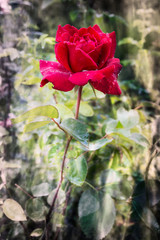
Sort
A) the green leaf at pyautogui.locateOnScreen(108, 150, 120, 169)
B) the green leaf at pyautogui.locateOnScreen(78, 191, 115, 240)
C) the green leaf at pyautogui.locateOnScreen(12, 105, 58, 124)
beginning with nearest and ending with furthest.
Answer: the green leaf at pyautogui.locateOnScreen(12, 105, 58, 124), the green leaf at pyautogui.locateOnScreen(78, 191, 115, 240), the green leaf at pyautogui.locateOnScreen(108, 150, 120, 169)

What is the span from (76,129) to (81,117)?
256 mm

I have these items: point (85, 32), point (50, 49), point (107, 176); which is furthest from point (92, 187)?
point (50, 49)

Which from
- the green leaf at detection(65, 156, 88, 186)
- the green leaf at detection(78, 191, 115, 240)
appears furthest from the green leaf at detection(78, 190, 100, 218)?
the green leaf at detection(65, 156, 88, 186)

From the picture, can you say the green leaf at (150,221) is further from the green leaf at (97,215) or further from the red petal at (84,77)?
the red petal at (84,77)

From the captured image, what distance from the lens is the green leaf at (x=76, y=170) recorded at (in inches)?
11.3

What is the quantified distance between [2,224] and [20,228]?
41 mm

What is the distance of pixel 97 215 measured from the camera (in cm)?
35

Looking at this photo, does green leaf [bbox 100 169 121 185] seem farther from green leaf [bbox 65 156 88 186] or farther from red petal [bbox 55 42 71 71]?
red petal [bbox 55 42 71 71]

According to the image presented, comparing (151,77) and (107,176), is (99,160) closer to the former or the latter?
(107,176)

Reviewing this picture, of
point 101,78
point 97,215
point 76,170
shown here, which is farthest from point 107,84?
point 97,215

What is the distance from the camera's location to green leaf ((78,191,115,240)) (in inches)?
13.5

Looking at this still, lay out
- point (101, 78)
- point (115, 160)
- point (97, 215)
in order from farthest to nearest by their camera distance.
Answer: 1. point (115, 160)
2. point (97, 215)
3. point (101, 78)

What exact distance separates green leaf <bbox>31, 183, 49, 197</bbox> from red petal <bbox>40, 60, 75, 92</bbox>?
0.24m

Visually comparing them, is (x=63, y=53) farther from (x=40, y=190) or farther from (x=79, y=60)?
(x=40, y=190)
